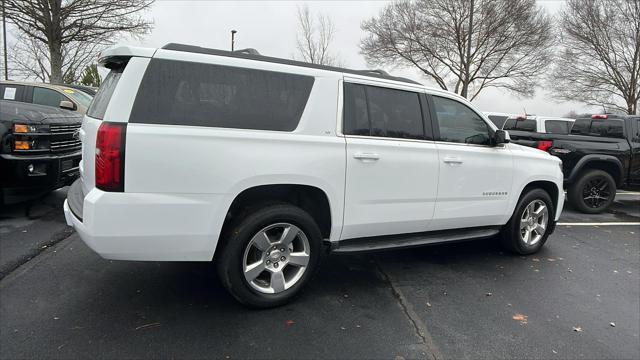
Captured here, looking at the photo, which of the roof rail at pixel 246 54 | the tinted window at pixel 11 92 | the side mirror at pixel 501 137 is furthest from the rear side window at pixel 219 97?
the tinted window at pixel 11 92

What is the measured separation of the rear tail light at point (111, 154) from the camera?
2.61m

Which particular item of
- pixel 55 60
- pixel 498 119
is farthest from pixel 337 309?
pixel 55 60

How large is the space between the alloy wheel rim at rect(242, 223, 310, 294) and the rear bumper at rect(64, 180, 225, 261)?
0.33 m

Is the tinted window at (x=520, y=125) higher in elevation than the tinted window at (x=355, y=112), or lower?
higher

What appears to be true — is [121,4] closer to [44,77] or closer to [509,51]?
[44,77]

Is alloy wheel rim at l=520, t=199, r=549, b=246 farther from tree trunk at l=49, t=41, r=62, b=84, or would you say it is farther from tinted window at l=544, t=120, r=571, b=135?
tree trunk at l=49, t=41, r=62, b=84

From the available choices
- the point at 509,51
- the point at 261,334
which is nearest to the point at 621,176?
the point at 261,334

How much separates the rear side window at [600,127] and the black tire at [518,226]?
437 centimetres

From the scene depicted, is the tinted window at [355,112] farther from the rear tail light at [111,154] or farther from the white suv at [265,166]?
the rear tail light at [111,154]

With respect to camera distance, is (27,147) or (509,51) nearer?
(27,147)

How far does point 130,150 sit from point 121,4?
2032 cm

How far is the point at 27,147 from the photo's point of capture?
4.90m

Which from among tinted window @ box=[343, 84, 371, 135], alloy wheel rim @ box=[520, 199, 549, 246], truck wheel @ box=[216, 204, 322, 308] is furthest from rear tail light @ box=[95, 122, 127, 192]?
alloy wheel rim @ box=[520, 199, 549, 246]

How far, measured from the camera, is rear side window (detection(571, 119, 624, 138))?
313 inches
